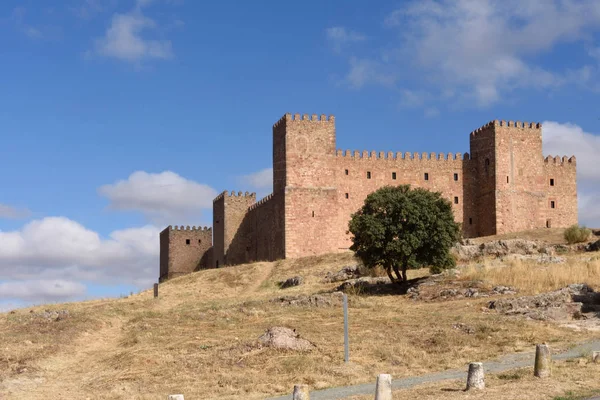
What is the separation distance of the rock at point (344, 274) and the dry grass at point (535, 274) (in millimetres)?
6512

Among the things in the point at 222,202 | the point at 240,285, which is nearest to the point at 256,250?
the point at 222,202

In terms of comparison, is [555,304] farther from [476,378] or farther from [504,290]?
[476,378]

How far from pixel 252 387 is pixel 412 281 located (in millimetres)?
16050

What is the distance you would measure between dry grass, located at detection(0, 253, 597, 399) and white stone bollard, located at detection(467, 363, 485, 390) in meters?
3.02

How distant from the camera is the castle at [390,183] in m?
47.7

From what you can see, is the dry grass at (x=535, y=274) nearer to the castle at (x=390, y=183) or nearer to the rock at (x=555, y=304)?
the rock at (x=555, y=304)

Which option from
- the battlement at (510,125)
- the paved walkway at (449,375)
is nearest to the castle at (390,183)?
the battlement at (510,125)

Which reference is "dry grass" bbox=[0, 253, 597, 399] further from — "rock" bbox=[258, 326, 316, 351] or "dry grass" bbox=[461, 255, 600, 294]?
"dry grass" bbox=[461, 255, 600, 294]

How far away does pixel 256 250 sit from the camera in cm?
5356

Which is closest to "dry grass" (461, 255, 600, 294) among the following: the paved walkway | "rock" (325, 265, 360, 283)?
"rock" (325, 265, 360, 283)

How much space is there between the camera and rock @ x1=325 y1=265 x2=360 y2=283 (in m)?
36.5

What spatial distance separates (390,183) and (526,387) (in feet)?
126

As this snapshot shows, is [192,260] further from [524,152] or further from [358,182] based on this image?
[524,152]

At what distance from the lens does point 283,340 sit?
19.1 m
